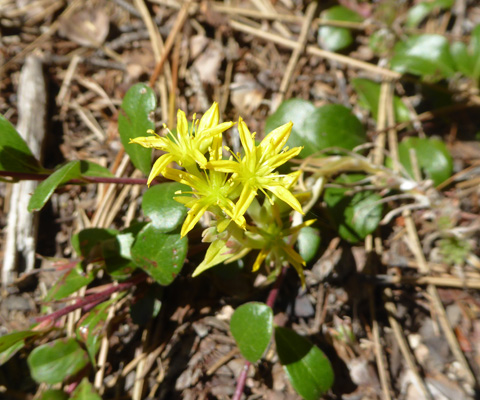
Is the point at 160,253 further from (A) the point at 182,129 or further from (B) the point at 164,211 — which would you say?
(A) the point at 182,129

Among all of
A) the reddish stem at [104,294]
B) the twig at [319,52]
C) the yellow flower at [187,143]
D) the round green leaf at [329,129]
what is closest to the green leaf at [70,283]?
the reddish stem at [104,294]

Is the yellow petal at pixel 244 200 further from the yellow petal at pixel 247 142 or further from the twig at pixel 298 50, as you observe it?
the twig at pixel 298 50

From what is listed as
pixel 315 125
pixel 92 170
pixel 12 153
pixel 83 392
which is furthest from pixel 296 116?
pixel 83 392

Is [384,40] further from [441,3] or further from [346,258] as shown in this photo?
[346,258]

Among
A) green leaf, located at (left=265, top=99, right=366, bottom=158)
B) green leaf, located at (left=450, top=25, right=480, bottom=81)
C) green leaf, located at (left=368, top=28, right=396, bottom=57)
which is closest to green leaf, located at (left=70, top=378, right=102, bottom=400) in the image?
green leaf, located at (left=265, top=99, right=366, bottom=158)

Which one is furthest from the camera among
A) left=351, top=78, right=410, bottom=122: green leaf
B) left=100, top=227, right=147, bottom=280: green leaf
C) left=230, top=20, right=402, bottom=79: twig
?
left=230, top=20, right=402, bottom=79: twig

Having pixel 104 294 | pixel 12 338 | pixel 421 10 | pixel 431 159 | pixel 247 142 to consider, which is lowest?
pixel 12 338

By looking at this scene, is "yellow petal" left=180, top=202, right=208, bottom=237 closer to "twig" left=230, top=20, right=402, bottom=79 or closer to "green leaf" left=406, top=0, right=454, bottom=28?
"twig" left=230, top=20, right=402, bottom=79
